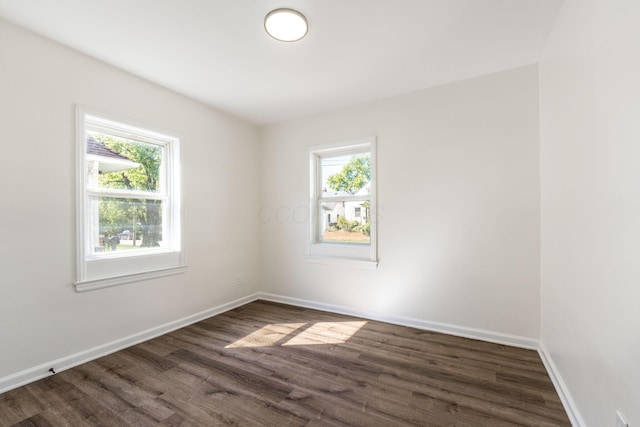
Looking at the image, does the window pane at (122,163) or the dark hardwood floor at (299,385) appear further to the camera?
the window pane at (122,163)

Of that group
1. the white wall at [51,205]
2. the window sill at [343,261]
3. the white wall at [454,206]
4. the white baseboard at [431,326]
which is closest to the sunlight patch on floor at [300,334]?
the white baseboard at [431,326]

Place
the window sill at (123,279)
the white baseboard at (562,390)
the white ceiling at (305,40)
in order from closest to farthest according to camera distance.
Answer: the white baseboard at (562,390)
the white ceiling at (305,40)
the window sill at (123,279)

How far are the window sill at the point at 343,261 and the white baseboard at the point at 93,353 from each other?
4.35 feet

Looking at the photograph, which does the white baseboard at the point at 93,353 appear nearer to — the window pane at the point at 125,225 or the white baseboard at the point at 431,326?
the window pane at the point at 125,225

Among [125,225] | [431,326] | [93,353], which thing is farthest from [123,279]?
[431,326]

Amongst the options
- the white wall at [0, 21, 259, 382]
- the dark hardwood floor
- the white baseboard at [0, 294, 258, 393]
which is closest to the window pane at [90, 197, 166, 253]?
the white wall at [0, 21, 259, 382]

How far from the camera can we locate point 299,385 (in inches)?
78.4

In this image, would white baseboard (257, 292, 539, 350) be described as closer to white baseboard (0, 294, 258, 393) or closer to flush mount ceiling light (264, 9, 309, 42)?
white baseboard (0, 294, 258, 393)

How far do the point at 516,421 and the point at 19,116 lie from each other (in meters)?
3.87

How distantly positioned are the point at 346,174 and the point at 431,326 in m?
2.02

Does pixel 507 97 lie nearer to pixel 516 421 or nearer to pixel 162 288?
pixel 516 421

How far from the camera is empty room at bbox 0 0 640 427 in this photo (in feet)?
5.20

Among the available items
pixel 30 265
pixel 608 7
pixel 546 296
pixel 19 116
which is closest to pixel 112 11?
pixel 19 116

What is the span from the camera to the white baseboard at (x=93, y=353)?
Answer: 1.95 m
